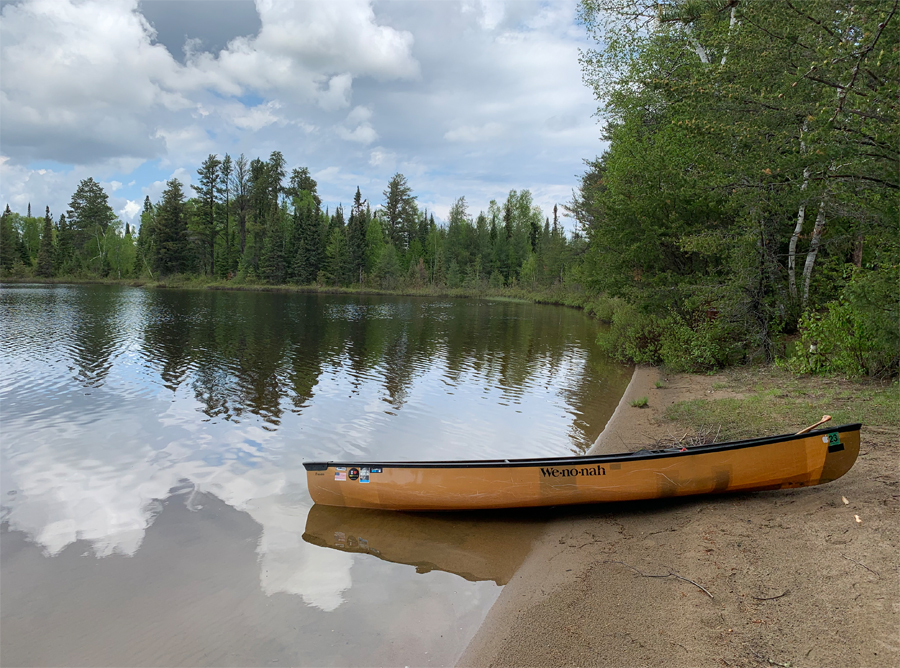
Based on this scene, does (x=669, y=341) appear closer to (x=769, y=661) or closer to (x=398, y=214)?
(x=769, y=661)

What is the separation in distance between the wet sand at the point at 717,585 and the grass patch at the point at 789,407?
5.57ft

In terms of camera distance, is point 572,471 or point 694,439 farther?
point 694,439

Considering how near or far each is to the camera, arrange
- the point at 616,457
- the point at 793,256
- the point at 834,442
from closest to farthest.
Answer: the point at 834,442
the point at 616,457
the point at 793,256

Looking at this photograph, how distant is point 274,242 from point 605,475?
7344 centimetres

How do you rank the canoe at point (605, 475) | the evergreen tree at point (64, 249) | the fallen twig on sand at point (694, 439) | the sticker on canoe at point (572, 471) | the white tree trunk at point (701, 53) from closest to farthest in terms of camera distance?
the canoe at point (605, 475) → the sticker on canoe at point (572, 471) → the fallen twig on sand at point (694, 439) → the white tree trunk at point (701, 53) → the evergreen tree at point (64, 249)

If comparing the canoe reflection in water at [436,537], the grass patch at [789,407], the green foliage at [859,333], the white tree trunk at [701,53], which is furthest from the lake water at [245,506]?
the white tree trunk at [701,53]

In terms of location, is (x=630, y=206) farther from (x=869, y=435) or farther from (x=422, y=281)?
(x=422, y=281)

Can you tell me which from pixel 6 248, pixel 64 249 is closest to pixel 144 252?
pixel 64 249

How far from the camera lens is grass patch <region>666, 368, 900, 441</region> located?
8.62m

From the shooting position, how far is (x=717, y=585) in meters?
4.73

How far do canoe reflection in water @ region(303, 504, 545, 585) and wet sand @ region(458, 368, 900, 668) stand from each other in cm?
33

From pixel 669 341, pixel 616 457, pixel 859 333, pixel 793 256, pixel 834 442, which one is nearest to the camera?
pixel 834 442

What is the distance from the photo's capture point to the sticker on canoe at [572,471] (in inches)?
252

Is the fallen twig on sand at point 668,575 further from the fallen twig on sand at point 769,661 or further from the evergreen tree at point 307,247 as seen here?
the evergreen tree at point 307,247
